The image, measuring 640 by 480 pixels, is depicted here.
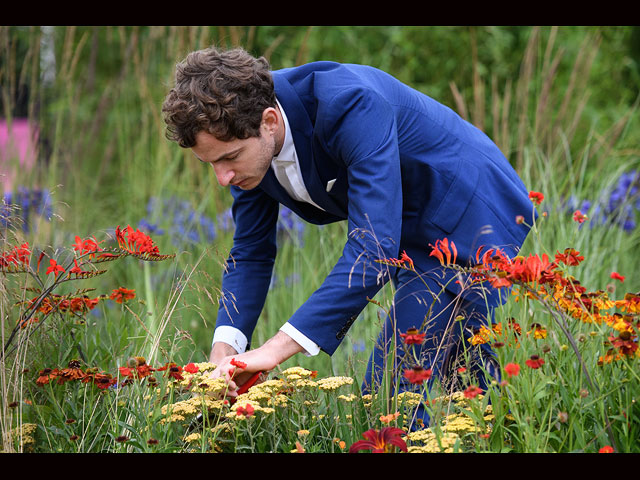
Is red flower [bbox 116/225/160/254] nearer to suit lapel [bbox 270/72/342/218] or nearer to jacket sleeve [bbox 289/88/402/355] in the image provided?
jacket sleeve [bbox 289/88/402/355]

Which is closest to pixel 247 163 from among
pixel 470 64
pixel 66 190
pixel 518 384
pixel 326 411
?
pixel 326 411

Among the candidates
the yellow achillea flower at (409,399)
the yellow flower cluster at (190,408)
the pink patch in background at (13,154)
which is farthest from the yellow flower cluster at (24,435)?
the pink patch in background at (13,154)

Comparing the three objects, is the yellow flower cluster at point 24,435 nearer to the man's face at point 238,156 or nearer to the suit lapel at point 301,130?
the man's face at point 238,156

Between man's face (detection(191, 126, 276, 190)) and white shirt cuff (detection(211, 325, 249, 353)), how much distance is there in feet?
1.71

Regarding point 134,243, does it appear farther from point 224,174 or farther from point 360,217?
point 360,217

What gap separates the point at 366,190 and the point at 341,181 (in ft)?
1.07

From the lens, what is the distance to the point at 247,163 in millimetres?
2191

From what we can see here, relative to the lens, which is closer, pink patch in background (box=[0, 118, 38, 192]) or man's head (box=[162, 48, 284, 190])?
man's head (box=[162, 48, 284, 190])

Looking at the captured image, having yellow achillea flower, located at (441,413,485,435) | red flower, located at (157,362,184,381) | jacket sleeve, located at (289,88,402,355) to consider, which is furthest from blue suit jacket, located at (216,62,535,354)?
yellow achillea flower, located at (441,413,485,435)

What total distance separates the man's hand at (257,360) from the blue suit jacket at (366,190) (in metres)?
0.06

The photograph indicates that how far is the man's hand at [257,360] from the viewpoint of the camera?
187cm

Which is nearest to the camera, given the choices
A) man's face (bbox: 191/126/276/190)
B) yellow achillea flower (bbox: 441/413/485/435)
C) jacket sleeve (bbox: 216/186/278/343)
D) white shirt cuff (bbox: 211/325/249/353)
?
yellow achillea flower (bbox: 441/413/485/435)

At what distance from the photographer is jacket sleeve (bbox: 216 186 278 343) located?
2562 millimetres

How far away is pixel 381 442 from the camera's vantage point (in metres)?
1.58
